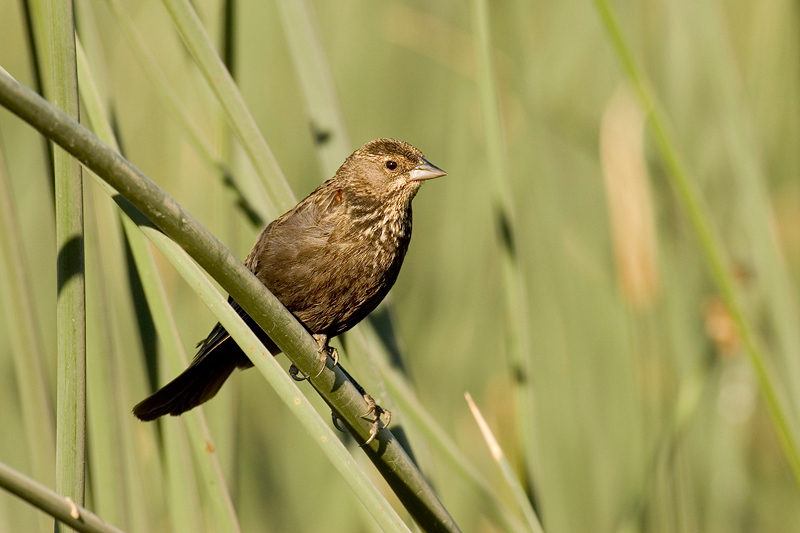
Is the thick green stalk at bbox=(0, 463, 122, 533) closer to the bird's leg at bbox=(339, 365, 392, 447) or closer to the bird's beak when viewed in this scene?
the bird's leg at bbox=(339, 365, 392, 447)

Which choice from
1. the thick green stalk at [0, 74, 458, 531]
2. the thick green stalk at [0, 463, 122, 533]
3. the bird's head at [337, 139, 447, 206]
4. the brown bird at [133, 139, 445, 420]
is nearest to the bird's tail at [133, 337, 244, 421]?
the brown bird at [133, 139, 445, 420]

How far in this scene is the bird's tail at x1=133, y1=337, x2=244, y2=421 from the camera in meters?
1.76

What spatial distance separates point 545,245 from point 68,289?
2.09m

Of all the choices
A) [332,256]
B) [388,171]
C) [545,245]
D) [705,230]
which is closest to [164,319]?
[332,256]

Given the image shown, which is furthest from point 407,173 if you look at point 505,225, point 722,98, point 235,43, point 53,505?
point 53,505

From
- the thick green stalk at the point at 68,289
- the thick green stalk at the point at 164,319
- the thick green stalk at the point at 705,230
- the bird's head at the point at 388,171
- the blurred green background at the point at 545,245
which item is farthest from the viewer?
the blurred green background at the point at 545,245

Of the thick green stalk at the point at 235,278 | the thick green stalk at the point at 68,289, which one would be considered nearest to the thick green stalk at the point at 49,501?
the thick green stalk at the point at 68,289

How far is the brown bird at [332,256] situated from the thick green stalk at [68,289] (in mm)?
717

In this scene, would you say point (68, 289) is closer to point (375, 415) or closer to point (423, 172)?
point (375, 415)

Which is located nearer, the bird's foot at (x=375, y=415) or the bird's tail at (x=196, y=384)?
the bird's foot at (x=375, y=415)

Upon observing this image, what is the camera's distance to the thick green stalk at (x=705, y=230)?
1890 millimetres

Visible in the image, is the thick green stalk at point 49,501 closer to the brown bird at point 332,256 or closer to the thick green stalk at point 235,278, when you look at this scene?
the thick green stalk at point 235,278

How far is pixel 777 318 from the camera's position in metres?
2.14

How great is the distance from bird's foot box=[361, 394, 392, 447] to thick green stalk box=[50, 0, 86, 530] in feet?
1.74
